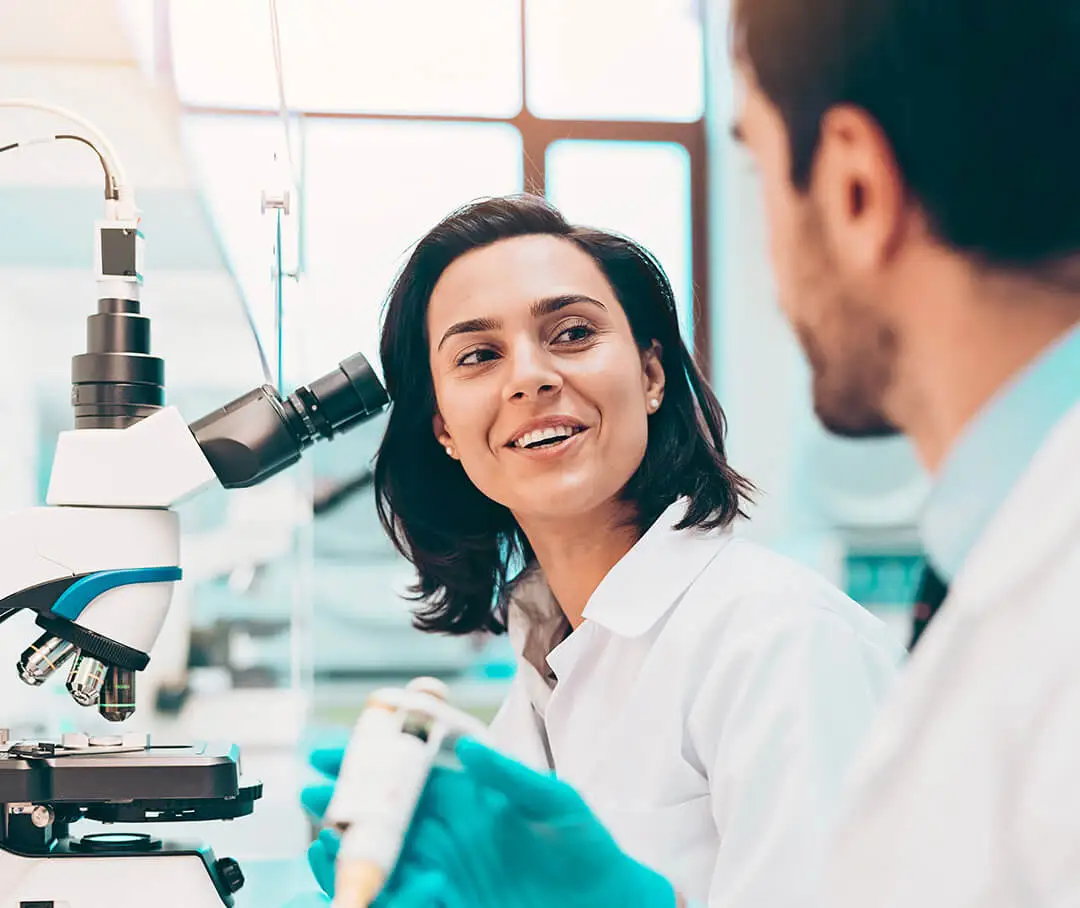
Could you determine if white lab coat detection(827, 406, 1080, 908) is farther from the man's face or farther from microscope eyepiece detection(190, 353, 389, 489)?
microscope eyepiece detection(190, 353, 389, 489)

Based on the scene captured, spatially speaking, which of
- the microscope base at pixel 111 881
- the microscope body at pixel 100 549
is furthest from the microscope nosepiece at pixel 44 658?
the microscope base at pixel 111 881

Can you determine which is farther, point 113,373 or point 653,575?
point 653,575

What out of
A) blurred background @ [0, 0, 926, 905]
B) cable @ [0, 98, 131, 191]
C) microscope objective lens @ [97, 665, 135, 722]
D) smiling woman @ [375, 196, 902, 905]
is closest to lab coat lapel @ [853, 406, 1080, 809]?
smiling woman @ [375, 196, 902, 905]

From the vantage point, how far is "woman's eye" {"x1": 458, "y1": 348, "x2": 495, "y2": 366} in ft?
3.70

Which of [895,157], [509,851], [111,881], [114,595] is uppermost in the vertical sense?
[895,157]

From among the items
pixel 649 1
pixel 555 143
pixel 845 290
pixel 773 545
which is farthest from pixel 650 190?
pixel 845 290

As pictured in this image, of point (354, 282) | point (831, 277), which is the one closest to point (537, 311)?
point (831, 277)

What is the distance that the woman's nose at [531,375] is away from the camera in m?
1.06

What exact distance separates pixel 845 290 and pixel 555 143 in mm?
2466

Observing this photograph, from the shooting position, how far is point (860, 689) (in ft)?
2.82

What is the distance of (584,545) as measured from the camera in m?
1.19

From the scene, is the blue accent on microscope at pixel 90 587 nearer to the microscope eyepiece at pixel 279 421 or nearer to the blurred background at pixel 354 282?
the microscope eyepiece at pixel 279 421

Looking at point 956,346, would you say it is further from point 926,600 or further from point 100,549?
point 100,549

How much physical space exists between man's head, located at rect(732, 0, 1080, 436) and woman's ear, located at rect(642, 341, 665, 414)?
27.1 inches
